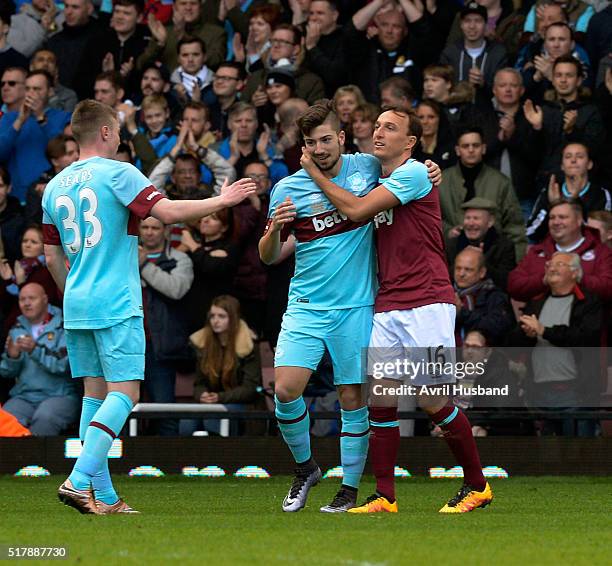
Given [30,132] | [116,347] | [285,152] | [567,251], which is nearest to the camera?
[116,347]

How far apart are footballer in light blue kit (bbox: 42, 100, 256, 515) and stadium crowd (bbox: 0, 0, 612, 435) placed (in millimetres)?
4698

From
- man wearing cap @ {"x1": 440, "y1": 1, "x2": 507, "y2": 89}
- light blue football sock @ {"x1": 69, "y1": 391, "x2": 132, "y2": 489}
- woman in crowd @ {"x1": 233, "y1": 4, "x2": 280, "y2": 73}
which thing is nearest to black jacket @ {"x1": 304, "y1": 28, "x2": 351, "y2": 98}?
woman in crowd @ {"x1": 233, "y1": 4, "x2": 280, "y2": 73}

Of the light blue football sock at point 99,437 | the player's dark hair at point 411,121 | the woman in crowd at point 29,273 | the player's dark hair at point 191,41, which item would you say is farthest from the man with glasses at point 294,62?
the light blue football sock at point 99,437

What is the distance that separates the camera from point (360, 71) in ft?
53.3

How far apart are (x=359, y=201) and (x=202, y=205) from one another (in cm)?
93

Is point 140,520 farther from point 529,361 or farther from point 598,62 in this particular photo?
point 598,62

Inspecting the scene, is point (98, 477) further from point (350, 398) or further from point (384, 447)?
point (384, 447)

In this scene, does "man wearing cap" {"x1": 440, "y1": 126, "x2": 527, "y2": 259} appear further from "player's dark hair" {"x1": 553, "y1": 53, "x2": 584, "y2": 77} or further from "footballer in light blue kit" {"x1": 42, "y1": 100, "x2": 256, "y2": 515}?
"footballer in light blue kit" {"x1": 42, "y1": 100, "x2": 256, "y2": 515}

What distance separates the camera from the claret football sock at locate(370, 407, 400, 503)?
870cm

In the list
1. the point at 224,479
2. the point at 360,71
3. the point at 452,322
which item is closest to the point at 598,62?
the point at 360,71

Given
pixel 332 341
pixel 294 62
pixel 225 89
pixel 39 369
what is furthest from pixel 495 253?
pixel 332 341

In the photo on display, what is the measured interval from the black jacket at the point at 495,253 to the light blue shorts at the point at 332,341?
193 inches

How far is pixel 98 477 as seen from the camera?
28.5ft

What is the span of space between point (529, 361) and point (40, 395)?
14.7ft
